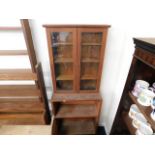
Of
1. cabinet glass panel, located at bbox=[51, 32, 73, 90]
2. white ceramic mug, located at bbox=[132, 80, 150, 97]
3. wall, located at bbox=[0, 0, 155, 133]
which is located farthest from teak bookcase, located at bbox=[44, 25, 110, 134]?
white ceramic mug, located at bbox=[132, 80, 150, 97]

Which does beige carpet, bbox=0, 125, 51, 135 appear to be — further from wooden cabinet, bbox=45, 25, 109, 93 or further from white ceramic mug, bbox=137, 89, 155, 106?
white ceramic mug, bbox=137, 89, 155, 106

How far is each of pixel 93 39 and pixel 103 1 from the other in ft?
1.14

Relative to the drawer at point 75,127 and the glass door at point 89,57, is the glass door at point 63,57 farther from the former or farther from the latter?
the drawer at point 75,127

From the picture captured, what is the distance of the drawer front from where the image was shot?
26.6 inches

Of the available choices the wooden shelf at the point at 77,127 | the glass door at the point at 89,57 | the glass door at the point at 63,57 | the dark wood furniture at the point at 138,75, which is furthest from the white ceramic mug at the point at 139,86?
the wooden shelf at the point at 77,127

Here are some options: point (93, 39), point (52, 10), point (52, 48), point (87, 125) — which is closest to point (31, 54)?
point (52, 48)

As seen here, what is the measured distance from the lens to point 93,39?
1.12 meters

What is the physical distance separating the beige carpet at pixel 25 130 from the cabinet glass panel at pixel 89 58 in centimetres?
82

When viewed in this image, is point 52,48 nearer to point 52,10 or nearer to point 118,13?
point 52,10

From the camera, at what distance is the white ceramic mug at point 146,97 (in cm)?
84

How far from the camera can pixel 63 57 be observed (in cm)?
121

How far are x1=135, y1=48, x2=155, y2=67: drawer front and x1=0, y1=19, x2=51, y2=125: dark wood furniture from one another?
91cm

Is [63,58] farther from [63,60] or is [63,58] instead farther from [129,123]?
[129,123]
